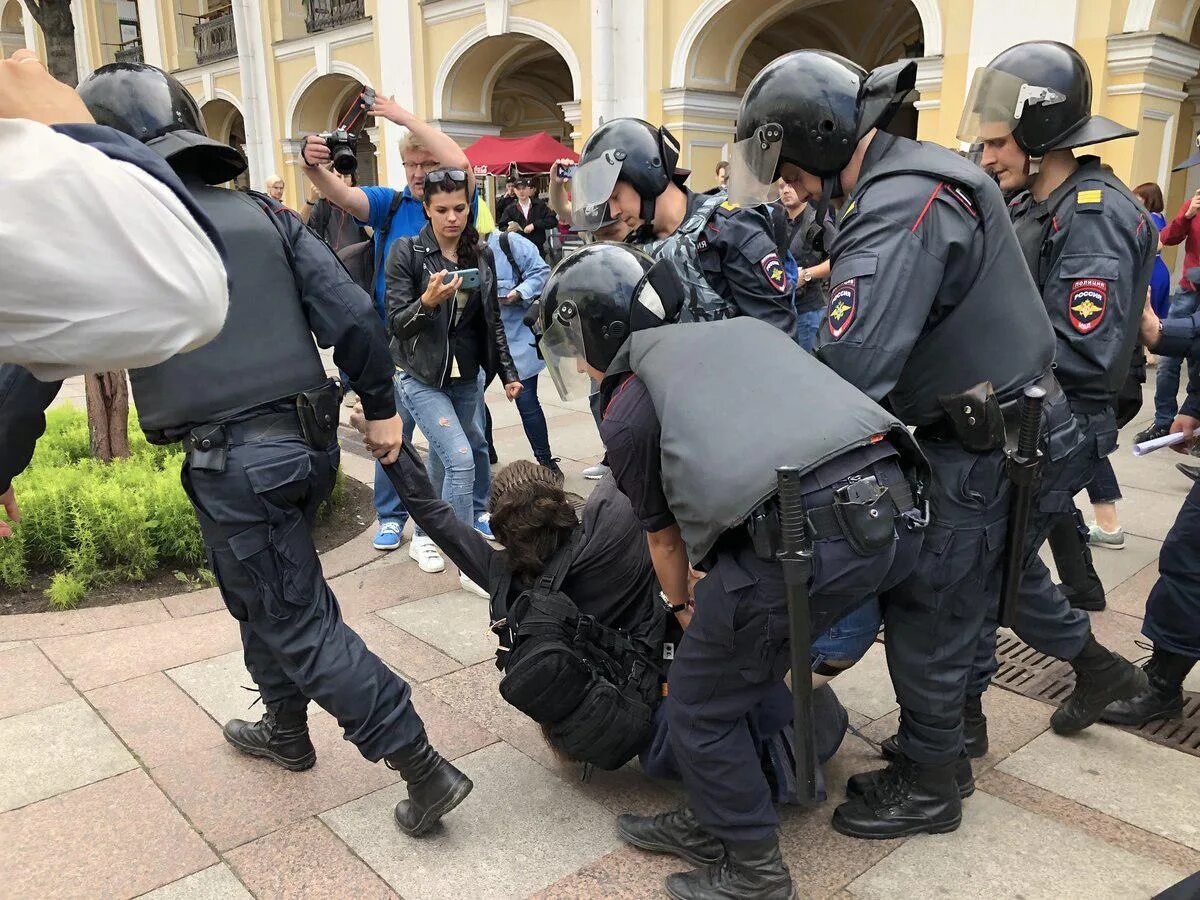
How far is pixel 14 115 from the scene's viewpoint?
1.13m

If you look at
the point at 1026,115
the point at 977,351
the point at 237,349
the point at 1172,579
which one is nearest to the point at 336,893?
the point at 237,349

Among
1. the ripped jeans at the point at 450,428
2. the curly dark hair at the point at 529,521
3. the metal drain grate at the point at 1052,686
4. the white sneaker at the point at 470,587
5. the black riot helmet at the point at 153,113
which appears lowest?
the white sneaker at the point at 470,587

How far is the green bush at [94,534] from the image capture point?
4.18 meters

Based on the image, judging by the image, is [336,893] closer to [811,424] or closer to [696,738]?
[696,738]

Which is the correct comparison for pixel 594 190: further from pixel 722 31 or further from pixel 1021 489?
pixel 722 31

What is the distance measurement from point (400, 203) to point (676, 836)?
3.37 m

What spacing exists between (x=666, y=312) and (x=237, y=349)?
109 centimetres

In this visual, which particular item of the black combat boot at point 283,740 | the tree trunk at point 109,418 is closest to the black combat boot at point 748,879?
the black combat boot at point 283,740

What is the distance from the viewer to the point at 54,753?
9.33 feet

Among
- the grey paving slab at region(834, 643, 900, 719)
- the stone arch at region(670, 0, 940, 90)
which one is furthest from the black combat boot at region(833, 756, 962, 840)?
the stone arch at region(670, 0, 940, 90)

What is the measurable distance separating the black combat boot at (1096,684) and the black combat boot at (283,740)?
234cm

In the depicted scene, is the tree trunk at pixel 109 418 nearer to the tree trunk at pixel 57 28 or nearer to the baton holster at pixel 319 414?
the tree trunk at pixel 57 28

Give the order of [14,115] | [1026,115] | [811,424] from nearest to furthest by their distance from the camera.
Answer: [14,115], [811,424], [1026,115]

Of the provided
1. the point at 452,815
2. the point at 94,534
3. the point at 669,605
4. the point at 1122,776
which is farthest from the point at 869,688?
the point at 94,534
